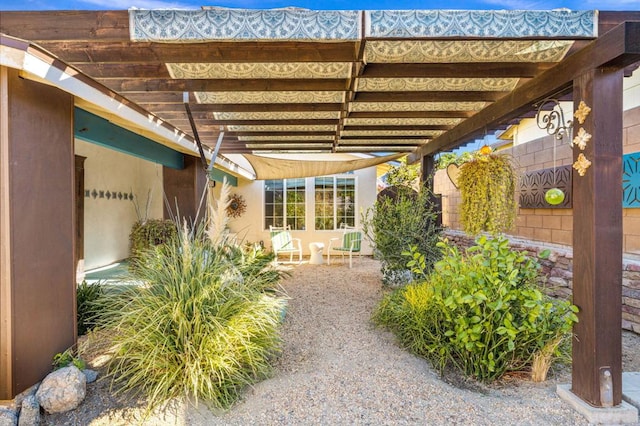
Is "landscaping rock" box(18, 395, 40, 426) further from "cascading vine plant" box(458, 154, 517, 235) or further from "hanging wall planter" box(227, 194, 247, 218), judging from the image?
"hanging wall planter" box(227, 194, 247, 218)

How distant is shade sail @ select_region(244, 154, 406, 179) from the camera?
650 cm

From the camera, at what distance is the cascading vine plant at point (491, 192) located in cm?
283

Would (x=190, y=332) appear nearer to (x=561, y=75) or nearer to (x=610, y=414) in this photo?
(x=610, y=414)

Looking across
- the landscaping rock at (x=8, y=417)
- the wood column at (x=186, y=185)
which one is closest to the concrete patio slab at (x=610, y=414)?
the landscaping rock at (x=8, y=417)

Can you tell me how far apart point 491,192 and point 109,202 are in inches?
251

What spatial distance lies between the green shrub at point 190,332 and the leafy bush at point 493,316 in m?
1.41

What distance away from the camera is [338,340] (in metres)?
3.29

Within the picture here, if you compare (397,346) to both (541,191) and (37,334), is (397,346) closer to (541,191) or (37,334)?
(37,334)

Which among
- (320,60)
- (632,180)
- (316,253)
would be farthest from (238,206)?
(632,180)

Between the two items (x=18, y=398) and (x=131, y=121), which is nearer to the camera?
(x=18, y=398)

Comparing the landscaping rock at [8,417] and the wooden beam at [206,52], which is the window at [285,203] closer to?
the wooden beam at [206,52]

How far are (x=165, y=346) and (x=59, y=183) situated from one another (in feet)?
4.70

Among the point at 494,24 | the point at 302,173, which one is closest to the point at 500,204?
the point at 494,24

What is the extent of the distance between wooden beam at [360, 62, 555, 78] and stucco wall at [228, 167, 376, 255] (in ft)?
22.2
